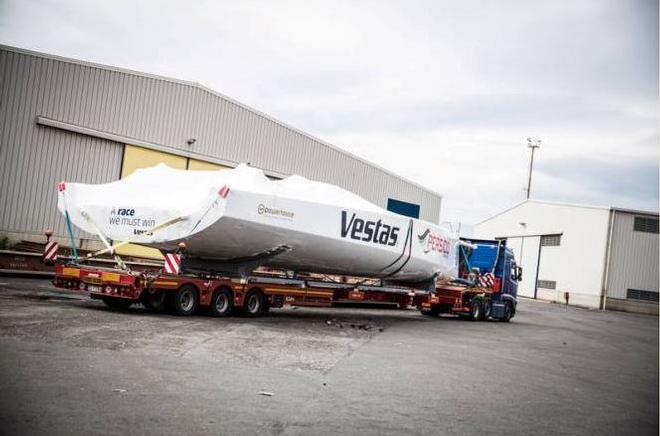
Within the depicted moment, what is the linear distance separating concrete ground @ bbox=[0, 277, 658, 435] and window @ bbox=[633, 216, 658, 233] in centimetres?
3394

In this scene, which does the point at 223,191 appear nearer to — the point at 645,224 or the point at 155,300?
the point at 155,300

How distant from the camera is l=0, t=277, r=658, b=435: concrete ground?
5.94 meters

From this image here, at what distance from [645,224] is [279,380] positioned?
43.9 metres

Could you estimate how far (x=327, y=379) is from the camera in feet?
27.5

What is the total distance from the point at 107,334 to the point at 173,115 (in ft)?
53.3

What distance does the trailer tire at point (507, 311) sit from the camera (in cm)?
2430

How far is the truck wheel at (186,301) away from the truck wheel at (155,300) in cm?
29

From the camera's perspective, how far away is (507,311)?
24.5 meters

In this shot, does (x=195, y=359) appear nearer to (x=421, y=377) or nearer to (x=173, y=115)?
(x=421, y=377)

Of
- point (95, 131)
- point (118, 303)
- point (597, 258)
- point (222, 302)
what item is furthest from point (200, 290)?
point (597, 258)

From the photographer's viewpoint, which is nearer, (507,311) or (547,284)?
(507,311)

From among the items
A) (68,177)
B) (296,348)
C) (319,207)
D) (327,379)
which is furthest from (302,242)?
(68,177)

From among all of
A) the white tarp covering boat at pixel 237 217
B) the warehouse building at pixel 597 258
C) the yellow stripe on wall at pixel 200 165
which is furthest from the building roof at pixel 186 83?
the warehouse building at pixel 597 258

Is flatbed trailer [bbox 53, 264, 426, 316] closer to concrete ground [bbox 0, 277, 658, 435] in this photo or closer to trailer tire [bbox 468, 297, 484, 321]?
concrete ground [bbox 0, 277, 658, 435]
